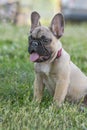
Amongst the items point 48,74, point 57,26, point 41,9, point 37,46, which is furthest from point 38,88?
point 41,9

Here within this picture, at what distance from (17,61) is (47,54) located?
317cm

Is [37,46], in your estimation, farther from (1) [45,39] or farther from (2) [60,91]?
(2) [60,91]

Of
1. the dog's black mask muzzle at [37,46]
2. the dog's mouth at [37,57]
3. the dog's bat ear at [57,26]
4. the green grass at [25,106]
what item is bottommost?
the green grass at [25,106]

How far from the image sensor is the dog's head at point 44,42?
6668 mm

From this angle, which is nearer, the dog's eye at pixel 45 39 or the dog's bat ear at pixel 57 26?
the dog's eye at pixel 45 39

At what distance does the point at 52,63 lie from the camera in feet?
22.5

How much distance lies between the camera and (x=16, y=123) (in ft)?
19.4

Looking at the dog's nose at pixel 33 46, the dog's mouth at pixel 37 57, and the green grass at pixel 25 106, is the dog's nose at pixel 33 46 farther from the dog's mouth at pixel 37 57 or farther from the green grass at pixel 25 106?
the green grass at pixel 25 106

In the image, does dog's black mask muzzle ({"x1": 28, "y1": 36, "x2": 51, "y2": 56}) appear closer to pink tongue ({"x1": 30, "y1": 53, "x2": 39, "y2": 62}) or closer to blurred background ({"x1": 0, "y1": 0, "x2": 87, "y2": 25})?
pink tongue ({"x1": 30, "y1": 53, "x2": 39, "y2": 62})

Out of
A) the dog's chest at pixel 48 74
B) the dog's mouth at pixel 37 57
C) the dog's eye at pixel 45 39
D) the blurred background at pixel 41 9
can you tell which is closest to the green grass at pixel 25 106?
the dog's chest at pixel 48 74

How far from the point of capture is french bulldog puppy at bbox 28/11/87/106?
6691 millimetres

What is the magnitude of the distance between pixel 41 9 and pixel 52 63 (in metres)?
12.7

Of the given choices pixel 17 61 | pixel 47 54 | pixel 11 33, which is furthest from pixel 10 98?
pixel 11 33

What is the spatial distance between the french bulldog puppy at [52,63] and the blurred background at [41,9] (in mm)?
9400
